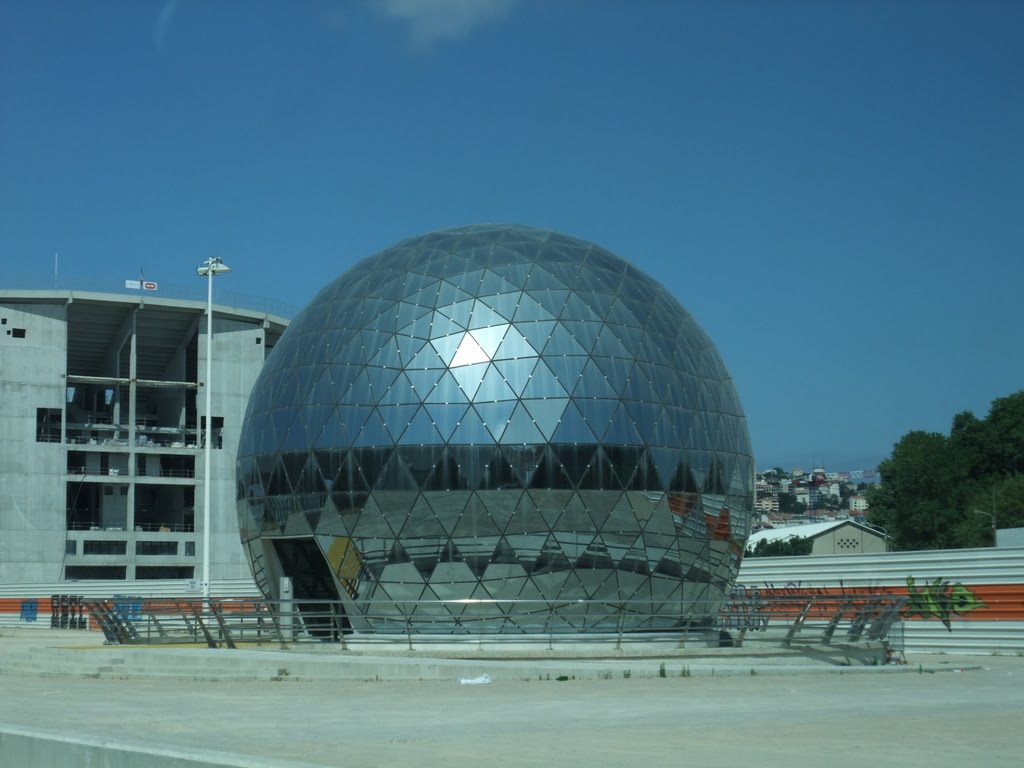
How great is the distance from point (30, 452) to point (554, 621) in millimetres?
62139

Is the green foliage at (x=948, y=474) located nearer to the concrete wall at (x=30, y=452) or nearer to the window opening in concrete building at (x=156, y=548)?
the window opening in concrete building at (x=156, y=548)

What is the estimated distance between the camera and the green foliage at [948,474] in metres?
86.8

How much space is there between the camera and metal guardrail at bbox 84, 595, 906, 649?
2319cm

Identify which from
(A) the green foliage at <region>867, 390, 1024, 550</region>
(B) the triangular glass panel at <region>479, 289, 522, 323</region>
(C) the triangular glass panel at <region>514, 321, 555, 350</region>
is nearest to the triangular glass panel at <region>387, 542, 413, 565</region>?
(C) the triangular glass panel at <region>514, 321, 555, 350</region>

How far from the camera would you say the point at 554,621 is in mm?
23375

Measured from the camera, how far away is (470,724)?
13.2m

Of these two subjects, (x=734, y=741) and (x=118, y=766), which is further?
(x=734, y=741)

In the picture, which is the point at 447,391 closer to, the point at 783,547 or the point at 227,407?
the point at 227,407

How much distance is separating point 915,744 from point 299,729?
20.7 ft

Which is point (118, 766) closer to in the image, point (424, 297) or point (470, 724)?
point (470, 724)

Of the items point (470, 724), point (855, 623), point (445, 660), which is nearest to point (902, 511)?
point (855, 623)

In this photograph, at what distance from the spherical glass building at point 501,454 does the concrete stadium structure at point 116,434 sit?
56184mm

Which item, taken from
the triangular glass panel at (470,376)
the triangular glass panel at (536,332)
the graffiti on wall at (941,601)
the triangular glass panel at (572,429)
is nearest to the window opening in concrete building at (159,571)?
the graffiti on wall at (941,601)

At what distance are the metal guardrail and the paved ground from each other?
2.80 metres
